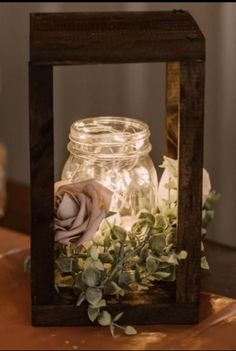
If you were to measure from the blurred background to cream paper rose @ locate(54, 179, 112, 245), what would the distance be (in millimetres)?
1050

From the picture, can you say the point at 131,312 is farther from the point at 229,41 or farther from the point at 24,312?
the point at 229,41

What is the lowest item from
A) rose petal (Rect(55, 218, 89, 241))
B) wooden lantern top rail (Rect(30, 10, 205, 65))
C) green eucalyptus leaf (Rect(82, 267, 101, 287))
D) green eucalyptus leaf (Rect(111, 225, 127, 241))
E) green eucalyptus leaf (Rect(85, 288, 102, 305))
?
green eucalyptus leaf (Rect(85, 288, 102, 305))

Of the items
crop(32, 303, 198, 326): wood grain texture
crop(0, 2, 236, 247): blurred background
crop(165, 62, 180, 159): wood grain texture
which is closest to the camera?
crop(32, 303, 198, 326): wood grain texture

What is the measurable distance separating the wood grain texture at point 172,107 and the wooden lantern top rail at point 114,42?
0.12 m

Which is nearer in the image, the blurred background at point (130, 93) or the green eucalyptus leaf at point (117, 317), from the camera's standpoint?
the green eucalyptus leaf at point (117, 317)

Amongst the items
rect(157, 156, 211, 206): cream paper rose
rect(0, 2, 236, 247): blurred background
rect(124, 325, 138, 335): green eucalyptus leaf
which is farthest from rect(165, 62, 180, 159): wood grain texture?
rect(0, 2, 236, 247): blurred background

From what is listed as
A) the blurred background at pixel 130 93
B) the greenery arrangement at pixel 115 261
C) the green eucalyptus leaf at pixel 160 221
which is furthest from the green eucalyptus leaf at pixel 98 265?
the blurred background at pixel 130 93

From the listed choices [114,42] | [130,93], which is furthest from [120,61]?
[130,93]

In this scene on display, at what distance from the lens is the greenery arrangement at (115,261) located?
3.50 ft

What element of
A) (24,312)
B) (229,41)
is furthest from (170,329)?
(229,41)

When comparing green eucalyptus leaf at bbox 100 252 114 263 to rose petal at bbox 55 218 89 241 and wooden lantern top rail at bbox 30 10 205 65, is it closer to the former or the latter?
rose petal at bbox 55 218 89 241

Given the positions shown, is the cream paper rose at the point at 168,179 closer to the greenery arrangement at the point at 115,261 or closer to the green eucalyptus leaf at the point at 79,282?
the greenery arrangement at the point at 115,261

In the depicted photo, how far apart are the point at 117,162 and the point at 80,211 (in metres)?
0.11

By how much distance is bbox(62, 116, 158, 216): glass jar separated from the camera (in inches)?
44.3
